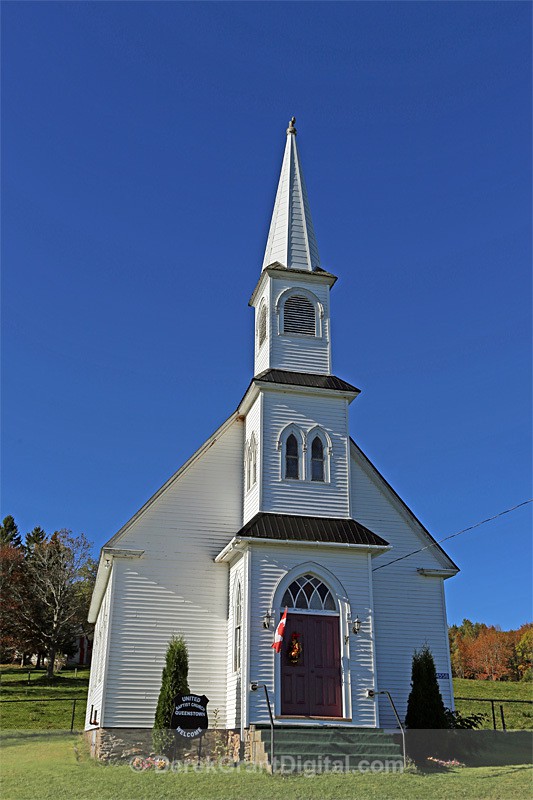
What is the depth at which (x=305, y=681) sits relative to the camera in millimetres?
18969

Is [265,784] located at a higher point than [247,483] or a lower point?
lower

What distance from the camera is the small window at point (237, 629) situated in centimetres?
2006

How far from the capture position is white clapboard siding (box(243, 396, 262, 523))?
845 inches

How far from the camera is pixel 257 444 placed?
22047 mm

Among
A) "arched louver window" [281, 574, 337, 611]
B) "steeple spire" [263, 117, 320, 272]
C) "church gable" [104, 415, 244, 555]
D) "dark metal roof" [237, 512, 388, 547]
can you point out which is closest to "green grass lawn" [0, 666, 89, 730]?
"church gable" [104, 415, 244, 555]

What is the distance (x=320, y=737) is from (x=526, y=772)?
14.4 ft

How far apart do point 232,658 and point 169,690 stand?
203 centimetres

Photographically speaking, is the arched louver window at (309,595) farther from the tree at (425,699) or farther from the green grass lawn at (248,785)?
the green grass lawn at (248,785)

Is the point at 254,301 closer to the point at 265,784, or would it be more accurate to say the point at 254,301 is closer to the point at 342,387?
the point at 342,387

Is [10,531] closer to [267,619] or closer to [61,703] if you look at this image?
[61,703]

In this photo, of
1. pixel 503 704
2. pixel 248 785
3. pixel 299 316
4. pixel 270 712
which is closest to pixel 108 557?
pixel 270 712

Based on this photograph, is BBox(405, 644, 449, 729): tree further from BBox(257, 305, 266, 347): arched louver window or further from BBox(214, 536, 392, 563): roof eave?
BBox(257, 305, 266, 347): arched louver window

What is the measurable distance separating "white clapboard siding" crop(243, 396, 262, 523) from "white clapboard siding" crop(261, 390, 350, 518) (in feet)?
0.62

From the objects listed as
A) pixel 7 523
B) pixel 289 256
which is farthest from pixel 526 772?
pixel 7 523
